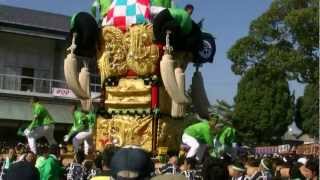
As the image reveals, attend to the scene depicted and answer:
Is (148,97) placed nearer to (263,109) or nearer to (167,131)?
(167,131)

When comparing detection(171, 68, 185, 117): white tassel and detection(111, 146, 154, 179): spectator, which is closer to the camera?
detection(111, 146, 154, 179): spectator

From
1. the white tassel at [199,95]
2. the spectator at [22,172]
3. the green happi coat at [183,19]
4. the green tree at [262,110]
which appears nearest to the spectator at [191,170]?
the spectator at [22,172]

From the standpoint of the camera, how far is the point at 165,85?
14102 millimetres

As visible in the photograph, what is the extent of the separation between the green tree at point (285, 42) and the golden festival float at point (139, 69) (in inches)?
570

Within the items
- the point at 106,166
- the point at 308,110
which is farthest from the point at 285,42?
the point at 106,166

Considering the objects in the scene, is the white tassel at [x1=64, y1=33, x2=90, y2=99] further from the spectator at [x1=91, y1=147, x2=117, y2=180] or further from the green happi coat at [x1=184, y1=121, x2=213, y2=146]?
the spectator at [x1=91, y1=147, x2=117, y2=180]

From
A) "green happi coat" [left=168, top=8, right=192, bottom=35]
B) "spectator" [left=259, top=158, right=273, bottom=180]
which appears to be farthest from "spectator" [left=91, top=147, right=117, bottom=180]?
"green happi coat" [left=168, top=8, right=192, bottom=35]

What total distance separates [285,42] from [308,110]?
4.06 metres

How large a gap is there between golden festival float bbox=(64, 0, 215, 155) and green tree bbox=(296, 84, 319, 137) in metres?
16.2

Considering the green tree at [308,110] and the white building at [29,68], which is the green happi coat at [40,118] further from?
the green tree at [308,110]

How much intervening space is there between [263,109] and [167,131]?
759 inches

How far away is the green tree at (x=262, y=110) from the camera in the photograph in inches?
1300

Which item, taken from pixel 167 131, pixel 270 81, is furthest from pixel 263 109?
pixel 167 131

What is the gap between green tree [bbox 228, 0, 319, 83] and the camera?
29078 mm
